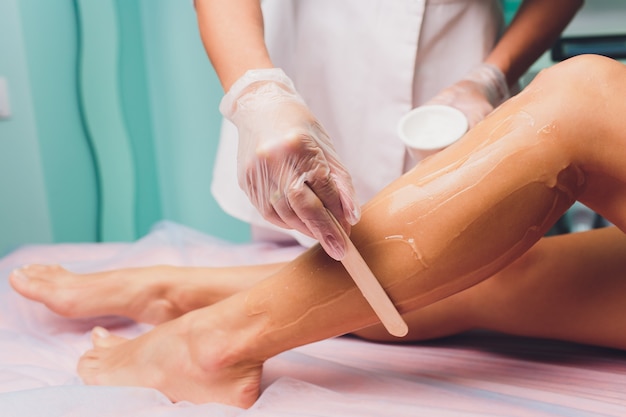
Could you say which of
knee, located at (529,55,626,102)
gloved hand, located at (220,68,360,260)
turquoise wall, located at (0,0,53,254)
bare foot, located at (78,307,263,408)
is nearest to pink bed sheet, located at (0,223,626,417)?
bare foot, located at (78,307,263,408)

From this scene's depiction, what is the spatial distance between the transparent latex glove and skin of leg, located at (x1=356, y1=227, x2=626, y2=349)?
22 centimetres

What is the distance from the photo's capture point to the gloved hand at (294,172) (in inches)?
23.6

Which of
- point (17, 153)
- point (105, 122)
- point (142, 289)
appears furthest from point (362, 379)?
point (105, 122)

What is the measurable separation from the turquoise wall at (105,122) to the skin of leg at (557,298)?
1.21m

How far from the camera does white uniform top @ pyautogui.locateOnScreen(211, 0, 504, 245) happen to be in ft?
3.76

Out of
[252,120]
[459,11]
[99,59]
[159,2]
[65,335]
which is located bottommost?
[65,335]

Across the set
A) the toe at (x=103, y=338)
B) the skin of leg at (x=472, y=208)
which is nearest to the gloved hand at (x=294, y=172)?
the skin of leg at (x=472, y=208)

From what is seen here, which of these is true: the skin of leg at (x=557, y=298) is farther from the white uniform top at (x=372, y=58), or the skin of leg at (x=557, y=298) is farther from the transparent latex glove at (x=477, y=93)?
the white uniform top at (x=372, y=58)

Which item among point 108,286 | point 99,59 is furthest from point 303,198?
point 99,59

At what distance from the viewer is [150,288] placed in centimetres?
101

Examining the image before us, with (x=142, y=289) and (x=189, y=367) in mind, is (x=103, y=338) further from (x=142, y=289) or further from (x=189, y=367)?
(x=189, y=367)

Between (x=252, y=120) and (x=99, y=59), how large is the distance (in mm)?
1297

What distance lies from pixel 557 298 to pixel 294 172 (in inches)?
16.9

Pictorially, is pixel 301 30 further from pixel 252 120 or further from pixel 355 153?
pixel 252 120
